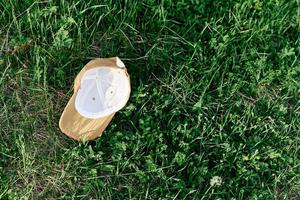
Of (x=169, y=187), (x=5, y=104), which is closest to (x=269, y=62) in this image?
(x=169, y=187)

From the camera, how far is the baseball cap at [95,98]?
3.38 m

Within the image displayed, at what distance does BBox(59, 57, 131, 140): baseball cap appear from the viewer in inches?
133

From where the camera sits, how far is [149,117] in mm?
3490

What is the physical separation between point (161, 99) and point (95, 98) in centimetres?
38

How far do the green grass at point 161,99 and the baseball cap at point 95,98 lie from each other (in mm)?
96

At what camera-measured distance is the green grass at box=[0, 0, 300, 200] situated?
339 centimetres

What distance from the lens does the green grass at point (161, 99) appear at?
11.1 ft

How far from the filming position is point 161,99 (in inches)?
140

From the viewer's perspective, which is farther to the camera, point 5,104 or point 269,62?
point 269,62

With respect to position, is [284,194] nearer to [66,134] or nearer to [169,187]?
[169,187]

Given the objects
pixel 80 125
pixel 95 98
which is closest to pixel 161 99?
pixel 95 98

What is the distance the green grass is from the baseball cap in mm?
96

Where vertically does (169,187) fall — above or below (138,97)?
below

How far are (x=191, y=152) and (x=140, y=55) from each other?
65 centimetres
